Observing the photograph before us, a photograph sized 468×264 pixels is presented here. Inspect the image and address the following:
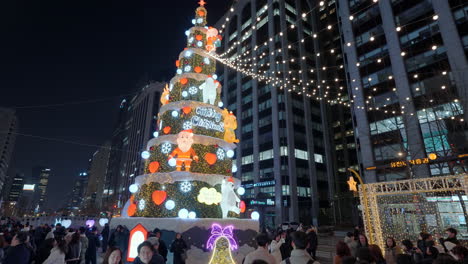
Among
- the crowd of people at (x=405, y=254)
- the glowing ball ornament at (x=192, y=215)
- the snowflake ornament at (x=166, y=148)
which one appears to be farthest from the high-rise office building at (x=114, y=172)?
the crowd of people at (x=405, y=254)

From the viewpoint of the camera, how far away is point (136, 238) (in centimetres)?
952

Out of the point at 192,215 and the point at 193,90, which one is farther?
the point at 193,90

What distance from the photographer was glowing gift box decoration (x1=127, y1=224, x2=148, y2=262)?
9.40 m

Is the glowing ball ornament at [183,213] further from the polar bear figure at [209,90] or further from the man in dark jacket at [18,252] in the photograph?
the polar bear figure at [209,90]

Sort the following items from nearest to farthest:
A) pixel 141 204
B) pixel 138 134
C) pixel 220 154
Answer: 1. pixel 141 204
2. pixel 220 154
3. pixel 138 134

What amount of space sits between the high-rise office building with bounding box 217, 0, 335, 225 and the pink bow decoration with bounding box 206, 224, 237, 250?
26350 millimetres

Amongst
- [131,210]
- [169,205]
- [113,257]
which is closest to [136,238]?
[169,205]

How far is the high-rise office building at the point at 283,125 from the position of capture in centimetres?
4003

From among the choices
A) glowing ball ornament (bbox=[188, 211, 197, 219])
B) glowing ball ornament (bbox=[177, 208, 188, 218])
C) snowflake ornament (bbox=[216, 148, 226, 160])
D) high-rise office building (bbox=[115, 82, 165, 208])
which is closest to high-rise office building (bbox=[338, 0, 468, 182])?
snowflake ornament (bbox=[216, 148, 226, 160])

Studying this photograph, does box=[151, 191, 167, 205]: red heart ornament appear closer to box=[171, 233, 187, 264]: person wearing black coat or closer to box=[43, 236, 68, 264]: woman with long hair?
box=[171, 233, 187, 264]: person wearing black coat

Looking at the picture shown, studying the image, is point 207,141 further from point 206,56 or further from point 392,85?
point 392,85

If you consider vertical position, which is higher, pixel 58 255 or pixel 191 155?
pixel 191 155

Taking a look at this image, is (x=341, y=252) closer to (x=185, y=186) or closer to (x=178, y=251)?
(x=178, y=251)

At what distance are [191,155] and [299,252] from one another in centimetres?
874
